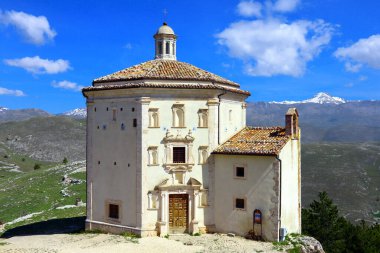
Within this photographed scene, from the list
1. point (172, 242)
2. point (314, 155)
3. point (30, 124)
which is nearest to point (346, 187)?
point (314, 155)

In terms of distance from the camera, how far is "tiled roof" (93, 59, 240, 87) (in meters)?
30.0

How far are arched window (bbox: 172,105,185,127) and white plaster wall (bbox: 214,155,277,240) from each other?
362 centimetres

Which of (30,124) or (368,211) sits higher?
(30,124)

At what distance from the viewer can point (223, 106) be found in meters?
31.7

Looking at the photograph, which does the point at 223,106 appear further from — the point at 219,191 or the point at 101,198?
the point at 101,198

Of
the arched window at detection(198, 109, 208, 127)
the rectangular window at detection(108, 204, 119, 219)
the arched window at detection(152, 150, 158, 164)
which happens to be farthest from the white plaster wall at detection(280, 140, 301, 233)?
the rectangular window at detection(108, 204, 119, 219)

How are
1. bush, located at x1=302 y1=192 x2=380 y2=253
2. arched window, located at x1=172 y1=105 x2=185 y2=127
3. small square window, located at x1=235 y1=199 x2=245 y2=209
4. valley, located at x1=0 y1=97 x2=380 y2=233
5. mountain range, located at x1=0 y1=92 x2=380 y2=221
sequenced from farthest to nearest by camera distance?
mountain range, located at x1=0 y1=92 x2=380 y2=221 < valley, located at x1=0 y1=97 x2=380 y2=233 < bush, located at x1=302 y1=192 x2=380 y2=253 < arched window, located at x1=172 y1=105 x2=185 y2=127 < small square window, located at x1=235 y1=199 x2=245 y2=209

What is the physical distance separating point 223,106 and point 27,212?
29.4 metres

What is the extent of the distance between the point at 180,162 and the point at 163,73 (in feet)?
21.5

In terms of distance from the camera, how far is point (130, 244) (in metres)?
27.6

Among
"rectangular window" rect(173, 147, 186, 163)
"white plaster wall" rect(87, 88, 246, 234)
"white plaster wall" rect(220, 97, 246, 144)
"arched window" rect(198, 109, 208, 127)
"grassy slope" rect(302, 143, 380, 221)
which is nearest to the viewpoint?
"white plaster wall" rect(87, 88, 246, 234)

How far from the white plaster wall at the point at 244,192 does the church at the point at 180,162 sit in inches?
2.7

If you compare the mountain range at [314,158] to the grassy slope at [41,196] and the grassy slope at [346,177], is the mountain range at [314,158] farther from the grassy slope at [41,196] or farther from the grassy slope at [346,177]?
the grassy slope at [41,196]

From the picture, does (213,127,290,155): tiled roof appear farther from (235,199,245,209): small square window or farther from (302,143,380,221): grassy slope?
(302,143,380,221): grassy slope
